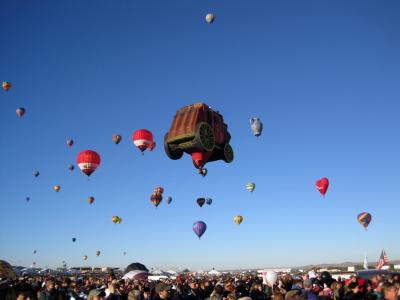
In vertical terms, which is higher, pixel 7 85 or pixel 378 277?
pixel 7 85

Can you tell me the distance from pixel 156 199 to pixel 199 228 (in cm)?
529

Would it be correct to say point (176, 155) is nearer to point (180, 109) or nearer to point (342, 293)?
point (180, 109)

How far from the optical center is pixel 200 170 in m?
19.8

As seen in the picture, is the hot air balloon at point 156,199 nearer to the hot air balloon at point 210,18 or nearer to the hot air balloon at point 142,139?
the hot air balloon at point 142,139

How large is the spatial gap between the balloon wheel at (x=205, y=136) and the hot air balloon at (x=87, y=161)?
12.9 m

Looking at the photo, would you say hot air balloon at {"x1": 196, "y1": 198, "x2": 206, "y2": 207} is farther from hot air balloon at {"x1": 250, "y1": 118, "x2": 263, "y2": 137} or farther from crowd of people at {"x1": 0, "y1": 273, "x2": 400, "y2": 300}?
crowd of people at {"x1": 0, "y1": 273, "x2": 400, "y2": 300}

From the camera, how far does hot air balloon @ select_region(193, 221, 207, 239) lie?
110 feet

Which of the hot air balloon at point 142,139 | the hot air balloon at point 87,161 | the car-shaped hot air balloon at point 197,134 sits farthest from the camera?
the hot air balloon at point 87,161

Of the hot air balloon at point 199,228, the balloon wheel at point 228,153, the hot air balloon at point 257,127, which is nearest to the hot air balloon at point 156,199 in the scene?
the hot air balloon at point 199,228

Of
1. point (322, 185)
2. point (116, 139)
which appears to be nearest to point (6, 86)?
point (116, 139)

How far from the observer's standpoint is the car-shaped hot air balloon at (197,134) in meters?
17.3

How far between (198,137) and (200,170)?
10.5ft

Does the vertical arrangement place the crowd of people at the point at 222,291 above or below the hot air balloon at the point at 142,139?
below

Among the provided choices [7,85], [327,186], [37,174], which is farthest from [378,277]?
[37,174]
